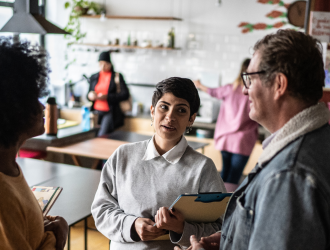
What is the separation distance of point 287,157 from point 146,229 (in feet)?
2.13

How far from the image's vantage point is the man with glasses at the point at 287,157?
74 centimetres

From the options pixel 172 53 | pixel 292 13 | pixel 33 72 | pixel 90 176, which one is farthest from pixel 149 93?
pixel 33 72

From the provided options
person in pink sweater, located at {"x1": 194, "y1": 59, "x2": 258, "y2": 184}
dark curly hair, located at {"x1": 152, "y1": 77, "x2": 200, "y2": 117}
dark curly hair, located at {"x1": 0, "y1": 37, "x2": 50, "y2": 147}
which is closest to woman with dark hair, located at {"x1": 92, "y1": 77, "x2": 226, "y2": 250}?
dark curly hair, located at {"x1": 152, "y1": 77, "x2": 200, "y2": 117}

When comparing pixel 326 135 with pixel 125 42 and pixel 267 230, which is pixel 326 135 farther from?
pixel 125 42

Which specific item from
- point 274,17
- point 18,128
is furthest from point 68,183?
point 274,17

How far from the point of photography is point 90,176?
2.47 meters

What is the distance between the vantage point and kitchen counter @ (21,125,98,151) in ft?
11.2

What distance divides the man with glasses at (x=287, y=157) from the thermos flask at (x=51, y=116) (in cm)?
278

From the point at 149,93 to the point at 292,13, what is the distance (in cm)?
236

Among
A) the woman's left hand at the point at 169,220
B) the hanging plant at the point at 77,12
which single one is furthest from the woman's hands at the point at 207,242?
the hanging plant at the point at 77,12

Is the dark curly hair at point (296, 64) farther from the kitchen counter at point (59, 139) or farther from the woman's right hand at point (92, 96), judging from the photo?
the woman's right hand at point (92, 96)

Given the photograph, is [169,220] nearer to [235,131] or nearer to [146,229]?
[146,229]

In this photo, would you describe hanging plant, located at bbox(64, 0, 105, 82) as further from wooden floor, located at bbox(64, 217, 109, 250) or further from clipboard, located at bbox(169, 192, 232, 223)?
clipboard, located at bbox(169, 192, 232, 223)

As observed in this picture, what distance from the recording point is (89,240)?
3.23 meters
